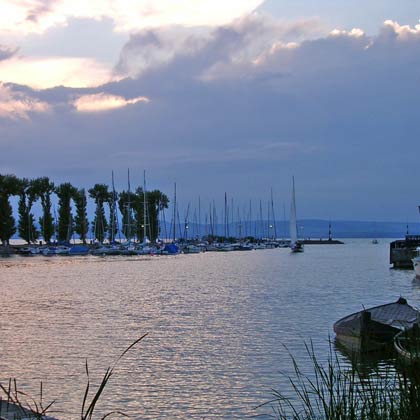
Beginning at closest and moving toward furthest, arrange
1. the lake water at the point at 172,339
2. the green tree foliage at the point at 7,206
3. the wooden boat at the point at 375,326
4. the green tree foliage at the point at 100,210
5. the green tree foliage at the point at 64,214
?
the lake water at the point at 172,339 → the wooden boat at the point at 375,326 → the green tree foliage at the point at 7,206 → the green tree foliage at the point at 64,214 → the green tree foliage at the point at 100,210

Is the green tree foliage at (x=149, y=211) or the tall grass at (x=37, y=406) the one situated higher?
the green tree foliage at (x=149, y=211)

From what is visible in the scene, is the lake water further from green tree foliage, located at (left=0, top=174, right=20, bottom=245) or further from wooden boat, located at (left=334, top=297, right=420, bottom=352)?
green tree foliage, located at (left=0, top=174, right=20, bottom=245)

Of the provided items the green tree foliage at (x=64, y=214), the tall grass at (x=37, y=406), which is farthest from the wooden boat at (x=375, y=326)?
the green tree foliage at (x=64, y=214)

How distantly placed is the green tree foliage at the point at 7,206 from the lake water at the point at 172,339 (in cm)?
8653

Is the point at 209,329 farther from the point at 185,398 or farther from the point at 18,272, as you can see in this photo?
the point at 18,272

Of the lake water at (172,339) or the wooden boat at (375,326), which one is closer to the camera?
the lake water at (172,339)

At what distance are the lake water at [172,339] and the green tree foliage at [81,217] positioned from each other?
108863 millimetres

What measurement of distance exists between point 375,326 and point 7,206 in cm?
13200

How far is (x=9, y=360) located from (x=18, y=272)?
62.5 meters

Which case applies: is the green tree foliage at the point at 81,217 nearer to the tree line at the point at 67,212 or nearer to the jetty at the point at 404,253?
the tree line at the point at 67,212

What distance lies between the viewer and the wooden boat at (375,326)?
2302cm

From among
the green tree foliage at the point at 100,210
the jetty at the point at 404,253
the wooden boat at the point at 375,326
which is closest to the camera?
the wooden boat at the point at 375,326

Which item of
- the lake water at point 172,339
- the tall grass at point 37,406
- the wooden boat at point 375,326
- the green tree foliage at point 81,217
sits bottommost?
the lake water at point 172,339

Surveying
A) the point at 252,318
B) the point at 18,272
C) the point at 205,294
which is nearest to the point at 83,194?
the point at 18,272
